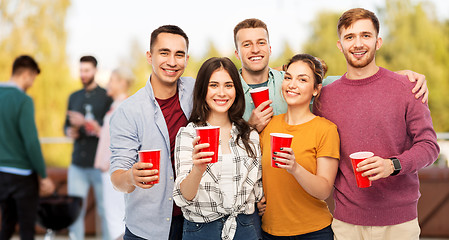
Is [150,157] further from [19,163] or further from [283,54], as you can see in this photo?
[283,54]

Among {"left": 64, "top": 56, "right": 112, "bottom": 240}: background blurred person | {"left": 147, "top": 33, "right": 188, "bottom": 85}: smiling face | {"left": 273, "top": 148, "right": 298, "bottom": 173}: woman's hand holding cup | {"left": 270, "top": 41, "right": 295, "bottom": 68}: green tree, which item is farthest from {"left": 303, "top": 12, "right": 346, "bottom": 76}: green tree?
{"left": 273, "top": 148, "right": 298, "bottom": 173}: woman's hand holding cup

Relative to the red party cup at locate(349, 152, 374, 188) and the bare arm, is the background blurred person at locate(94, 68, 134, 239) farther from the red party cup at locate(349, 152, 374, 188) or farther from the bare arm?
the red party cup at locate(349, 152, 374, 188)

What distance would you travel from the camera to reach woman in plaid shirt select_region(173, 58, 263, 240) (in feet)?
6.17

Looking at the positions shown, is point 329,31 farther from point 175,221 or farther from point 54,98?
point 175,221

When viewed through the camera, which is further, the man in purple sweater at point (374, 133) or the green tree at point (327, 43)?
the green tree at point (327, 43)

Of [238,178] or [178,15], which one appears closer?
[238,178]

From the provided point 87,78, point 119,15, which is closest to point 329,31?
point 119,15

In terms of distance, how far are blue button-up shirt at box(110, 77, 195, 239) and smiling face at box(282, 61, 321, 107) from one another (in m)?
0.60

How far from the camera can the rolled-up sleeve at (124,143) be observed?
81.9 inches

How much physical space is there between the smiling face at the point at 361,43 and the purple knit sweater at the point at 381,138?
89mm

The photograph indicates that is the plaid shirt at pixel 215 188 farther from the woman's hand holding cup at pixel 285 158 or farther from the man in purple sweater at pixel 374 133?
the man in purple sweater at pixel 374 133

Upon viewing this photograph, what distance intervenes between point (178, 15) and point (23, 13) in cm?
733

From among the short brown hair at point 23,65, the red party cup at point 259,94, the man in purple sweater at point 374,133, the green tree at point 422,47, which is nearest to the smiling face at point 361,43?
the man in purple sweater at point 374,133

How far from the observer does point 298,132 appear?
79.5 inches
